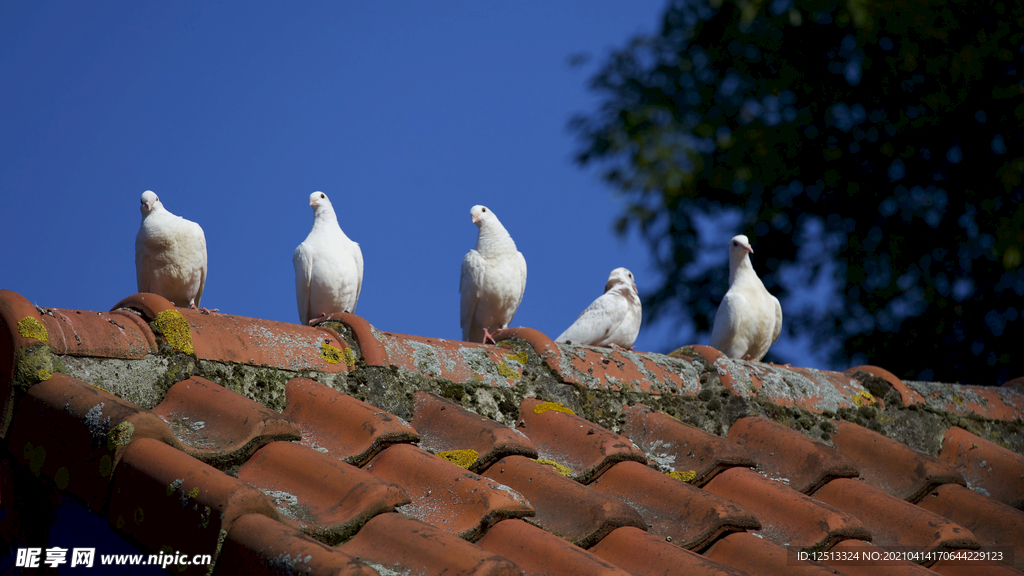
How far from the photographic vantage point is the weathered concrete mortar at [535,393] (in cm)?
260

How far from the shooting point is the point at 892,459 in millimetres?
3500

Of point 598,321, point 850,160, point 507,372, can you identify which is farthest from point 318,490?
point 850,160

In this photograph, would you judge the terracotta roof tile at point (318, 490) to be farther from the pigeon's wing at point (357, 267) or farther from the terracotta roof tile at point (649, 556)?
the pigeon's wing at point (357, 267)

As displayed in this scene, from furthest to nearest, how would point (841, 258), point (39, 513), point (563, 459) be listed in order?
point (841, 258), point (563, 459), point (39, 513)

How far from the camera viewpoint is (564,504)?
7.86 ft

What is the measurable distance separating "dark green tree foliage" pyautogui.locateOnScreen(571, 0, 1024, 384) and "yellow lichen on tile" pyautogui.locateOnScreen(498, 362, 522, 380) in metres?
7.62

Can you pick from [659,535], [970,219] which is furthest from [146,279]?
[970,219]

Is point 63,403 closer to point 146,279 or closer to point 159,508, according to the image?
point 159,508

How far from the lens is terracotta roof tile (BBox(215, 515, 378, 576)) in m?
1.70

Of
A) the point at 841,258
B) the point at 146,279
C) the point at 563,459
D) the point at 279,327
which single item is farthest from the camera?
the point at 841,258

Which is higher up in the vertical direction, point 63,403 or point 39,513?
point 63,403

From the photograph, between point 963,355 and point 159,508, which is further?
point 963,355

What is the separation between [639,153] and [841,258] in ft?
9.91

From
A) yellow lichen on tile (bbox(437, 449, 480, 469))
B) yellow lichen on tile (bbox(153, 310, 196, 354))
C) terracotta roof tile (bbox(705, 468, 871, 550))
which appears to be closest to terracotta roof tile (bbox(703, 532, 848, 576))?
terracotta roof tile (bbox(705, 468, 871, 550))
